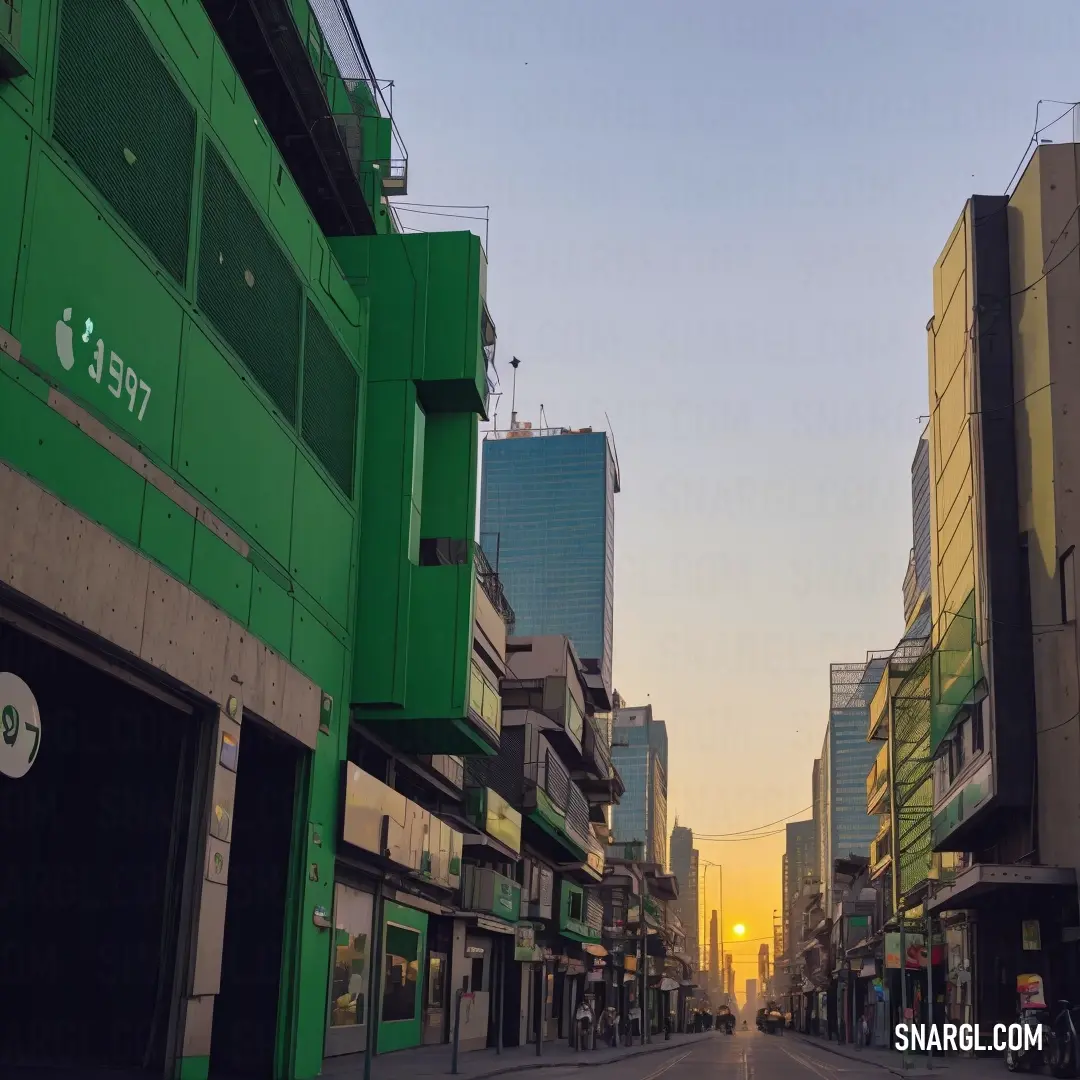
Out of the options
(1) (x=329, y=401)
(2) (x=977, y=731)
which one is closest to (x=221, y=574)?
(1) (x=329, y=401)

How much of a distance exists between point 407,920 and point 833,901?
104 m

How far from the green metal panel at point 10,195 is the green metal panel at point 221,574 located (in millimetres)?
6090

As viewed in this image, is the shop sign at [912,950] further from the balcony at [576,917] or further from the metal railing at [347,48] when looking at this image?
the metal railing at [347,48]

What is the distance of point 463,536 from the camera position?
31.6m

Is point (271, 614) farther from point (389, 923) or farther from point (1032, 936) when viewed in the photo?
point (1032, 936)

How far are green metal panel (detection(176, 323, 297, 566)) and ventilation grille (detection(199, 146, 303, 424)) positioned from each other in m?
0.63

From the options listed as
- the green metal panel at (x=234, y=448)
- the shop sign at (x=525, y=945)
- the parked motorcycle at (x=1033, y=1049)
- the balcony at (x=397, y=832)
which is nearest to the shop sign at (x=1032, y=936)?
the parked motorcycle at (x=1033, y=1049)

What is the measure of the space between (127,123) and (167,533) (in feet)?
17.3

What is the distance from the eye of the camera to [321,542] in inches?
1043

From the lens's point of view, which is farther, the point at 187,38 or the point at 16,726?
the point at 187,38

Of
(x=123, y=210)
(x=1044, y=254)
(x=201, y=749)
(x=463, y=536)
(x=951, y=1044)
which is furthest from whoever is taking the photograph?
(x=951, y=1044)

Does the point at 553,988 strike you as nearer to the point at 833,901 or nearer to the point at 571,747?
the point at 571,747

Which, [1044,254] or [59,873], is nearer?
[59,873]

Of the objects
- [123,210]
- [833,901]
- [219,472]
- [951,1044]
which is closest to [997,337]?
[951,1044]
